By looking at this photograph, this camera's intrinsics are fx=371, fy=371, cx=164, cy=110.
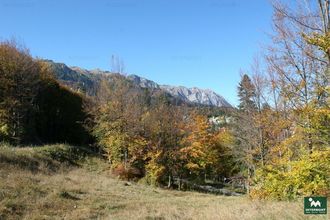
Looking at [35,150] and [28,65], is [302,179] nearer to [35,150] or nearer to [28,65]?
[35,150]

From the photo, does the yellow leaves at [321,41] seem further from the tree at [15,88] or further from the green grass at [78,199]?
the tree at [15,88]

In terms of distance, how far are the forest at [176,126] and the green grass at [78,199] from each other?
196 centimetres

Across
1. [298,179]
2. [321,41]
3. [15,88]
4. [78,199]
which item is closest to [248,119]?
[78,199]

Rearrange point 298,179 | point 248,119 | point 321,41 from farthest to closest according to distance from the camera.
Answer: point 248,119 < point 298,179 < point 321,41

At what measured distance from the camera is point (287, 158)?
538 inches

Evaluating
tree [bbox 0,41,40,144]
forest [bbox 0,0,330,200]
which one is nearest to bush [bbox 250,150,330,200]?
forest [bbox 0,0,330,200]

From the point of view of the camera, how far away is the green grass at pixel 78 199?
12.1 m

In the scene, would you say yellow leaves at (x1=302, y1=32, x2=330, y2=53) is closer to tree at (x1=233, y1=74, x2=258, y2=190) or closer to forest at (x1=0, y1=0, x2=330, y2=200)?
forest at (x1=0, y1=0, x2=330, y2=200)

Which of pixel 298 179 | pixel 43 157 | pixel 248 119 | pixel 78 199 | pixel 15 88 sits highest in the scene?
pixel 15 88

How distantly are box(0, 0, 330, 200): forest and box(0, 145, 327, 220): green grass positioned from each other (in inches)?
77.3

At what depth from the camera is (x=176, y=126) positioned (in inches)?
1554

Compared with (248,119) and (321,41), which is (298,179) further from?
(248,119)

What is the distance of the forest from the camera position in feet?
36.3

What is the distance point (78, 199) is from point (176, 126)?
2112cm
